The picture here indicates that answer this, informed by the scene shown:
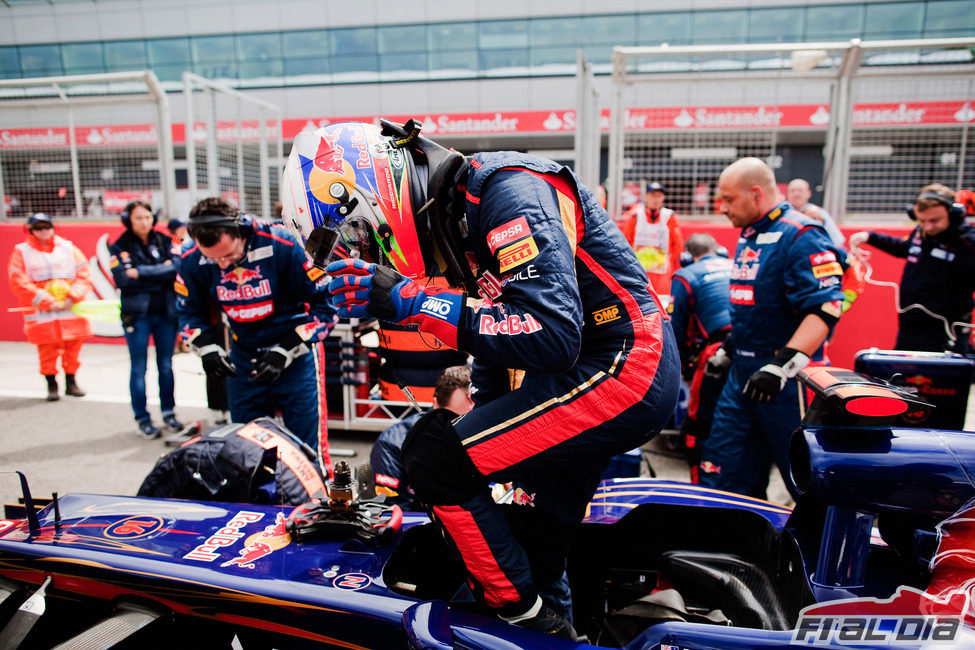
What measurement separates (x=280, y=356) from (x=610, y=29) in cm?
1893

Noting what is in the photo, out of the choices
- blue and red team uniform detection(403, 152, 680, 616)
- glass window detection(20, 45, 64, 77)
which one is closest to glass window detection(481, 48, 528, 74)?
glass window detection(20, 45, 64, 77)

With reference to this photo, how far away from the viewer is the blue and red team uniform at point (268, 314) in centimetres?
350

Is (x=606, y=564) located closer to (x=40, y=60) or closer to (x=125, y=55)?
(x=125, y=55)

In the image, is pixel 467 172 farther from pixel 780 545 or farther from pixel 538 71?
pixel 538 71

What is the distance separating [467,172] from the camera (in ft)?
5.52

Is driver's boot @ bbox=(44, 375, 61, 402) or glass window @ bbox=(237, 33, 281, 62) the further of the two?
glass window @ bbox=(237, 33, 281, 62)

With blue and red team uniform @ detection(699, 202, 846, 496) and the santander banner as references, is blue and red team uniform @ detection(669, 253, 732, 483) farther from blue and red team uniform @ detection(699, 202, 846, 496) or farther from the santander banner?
the santander banner

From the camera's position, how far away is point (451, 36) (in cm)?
1977

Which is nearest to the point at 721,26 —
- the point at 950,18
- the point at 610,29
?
the point at 610,29

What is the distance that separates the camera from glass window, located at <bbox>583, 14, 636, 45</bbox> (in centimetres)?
1908

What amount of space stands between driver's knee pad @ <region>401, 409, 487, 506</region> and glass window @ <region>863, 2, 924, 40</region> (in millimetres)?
21503

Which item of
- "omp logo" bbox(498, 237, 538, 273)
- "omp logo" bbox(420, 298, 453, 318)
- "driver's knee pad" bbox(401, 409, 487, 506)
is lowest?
"driver's knee pad" bbox(401, 409, 487, 506)

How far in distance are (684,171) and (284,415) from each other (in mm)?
4689

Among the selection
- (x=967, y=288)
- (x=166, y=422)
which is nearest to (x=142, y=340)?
(x=166, y=422)
